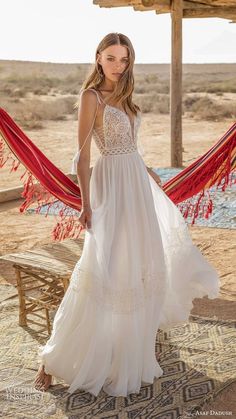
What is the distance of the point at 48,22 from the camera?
7800cm

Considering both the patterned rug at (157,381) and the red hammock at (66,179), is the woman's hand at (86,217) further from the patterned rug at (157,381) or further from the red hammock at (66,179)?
the red hammock at (66,179)

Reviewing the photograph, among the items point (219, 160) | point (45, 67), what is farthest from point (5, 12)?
point (219, 160)

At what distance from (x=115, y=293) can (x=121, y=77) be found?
3.24 ft

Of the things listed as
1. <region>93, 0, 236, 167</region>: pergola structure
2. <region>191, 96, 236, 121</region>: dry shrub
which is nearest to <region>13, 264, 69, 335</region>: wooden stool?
<region>93, 0, 236, 167</region>: pergola structure

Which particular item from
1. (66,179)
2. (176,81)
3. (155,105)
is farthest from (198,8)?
(155,105)

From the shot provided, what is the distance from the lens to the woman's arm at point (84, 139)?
9.52 ft

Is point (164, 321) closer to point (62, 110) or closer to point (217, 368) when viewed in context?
point (217, 368)

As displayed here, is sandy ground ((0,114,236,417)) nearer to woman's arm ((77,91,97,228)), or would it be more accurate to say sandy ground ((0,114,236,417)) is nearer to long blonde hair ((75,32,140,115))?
woman's arm ((77,91,97,228))

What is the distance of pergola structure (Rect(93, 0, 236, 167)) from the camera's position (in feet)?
27.1

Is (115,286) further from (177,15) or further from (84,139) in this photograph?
(177,15)

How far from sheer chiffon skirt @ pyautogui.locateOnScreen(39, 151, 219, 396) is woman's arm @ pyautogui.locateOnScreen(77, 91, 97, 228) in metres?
0.06

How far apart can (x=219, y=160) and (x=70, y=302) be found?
1.72 metres

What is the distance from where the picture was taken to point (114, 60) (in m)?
2.92

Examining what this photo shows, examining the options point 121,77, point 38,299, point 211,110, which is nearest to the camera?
point 121,77
